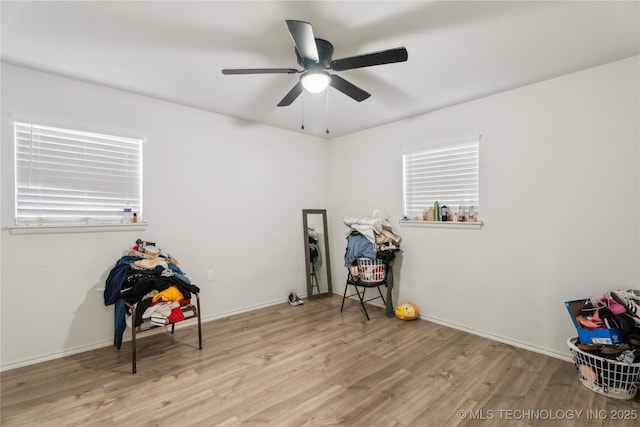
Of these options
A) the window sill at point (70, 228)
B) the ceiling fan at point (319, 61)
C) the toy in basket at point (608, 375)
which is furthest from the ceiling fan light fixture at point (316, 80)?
the toy in basket at point (608, 375)

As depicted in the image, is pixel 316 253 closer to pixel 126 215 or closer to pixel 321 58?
pixel 126 215

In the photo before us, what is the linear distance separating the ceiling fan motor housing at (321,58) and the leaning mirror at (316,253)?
2.58 metres

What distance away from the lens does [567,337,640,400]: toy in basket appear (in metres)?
1.89

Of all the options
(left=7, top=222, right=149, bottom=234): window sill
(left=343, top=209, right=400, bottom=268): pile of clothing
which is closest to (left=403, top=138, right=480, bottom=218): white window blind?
(left=343, top=209, right=400, bottom=268): pile of clothing

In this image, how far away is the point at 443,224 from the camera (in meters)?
3.25

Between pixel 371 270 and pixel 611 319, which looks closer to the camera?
pixel 611 319

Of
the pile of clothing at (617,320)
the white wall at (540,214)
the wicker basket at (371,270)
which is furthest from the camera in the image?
the wicker basket at (371,270)

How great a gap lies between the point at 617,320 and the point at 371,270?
202 centimetres

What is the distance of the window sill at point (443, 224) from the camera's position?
3006 millimetres

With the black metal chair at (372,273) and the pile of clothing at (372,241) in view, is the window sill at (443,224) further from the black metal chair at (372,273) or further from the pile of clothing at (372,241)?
the black metal chair at (372,273)

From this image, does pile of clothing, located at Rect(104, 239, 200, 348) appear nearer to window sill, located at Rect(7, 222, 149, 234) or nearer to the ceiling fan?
window sill, located at Rect(7, 222, 149, 234)

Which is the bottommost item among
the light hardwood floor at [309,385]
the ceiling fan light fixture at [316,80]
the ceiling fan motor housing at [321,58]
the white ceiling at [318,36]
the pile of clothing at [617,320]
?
the light hardwood floor at [309,385]

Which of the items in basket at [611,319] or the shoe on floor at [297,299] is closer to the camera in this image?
the items in basket at [611,319]

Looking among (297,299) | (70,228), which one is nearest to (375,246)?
(297,299)
